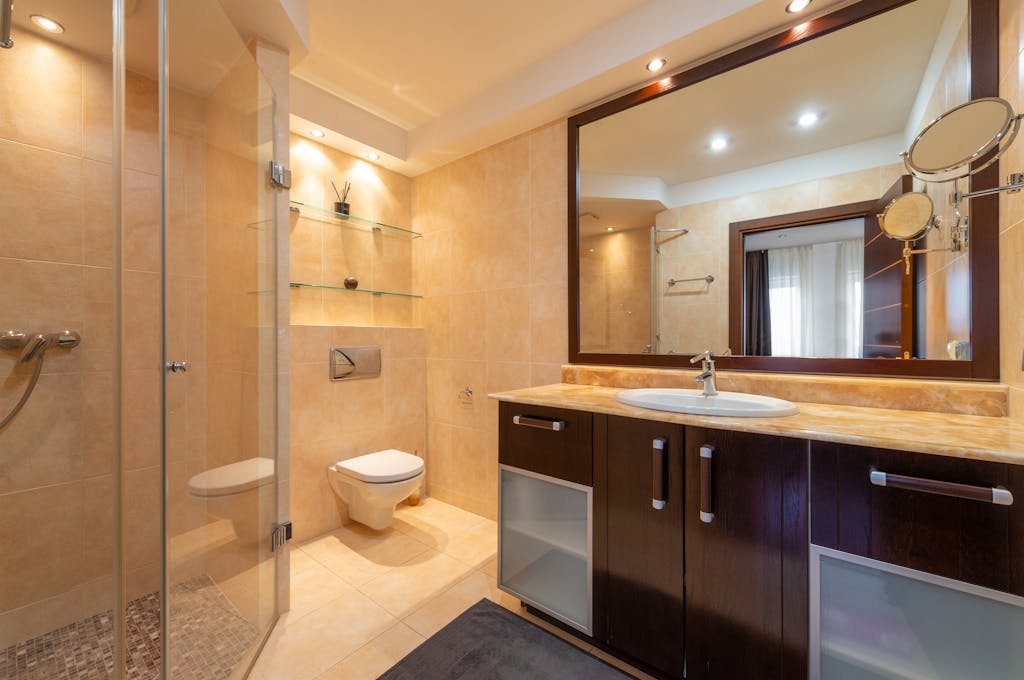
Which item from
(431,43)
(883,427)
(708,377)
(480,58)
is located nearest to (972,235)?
(883,427)

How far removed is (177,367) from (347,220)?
5.59 ft

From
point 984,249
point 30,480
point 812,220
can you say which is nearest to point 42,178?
point 30,480

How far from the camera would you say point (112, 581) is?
0.97 m

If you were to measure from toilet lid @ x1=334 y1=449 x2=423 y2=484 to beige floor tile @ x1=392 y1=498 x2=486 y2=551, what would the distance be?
46 centimetres

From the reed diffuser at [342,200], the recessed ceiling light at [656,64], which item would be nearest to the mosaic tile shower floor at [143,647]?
the reed diffuser at [342,200]

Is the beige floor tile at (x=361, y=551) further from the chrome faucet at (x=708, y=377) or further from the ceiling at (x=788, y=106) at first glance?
the ceiling at (x=788, y=106)

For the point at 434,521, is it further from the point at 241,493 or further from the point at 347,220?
the point at 347,220

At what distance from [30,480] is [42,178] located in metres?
0.95

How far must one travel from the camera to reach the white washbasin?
1.25 metres

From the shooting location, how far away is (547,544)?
5.27 feet

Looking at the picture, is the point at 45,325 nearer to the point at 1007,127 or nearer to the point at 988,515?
the point at 988,515

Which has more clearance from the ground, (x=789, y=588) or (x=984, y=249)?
(x=984, y=249)

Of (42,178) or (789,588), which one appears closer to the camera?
(789,588)

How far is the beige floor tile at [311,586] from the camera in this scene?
1.74 meters
